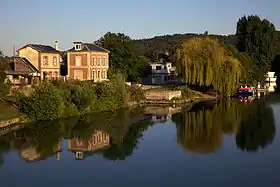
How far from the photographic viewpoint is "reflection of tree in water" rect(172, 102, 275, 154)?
1833cm

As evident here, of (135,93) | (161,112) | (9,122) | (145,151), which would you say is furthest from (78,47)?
(145,151)

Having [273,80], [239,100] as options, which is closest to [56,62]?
[239,100]

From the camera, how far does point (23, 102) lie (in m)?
22.8

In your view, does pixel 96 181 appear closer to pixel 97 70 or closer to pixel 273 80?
pixel 97 70

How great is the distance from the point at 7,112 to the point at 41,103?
191 centimetres

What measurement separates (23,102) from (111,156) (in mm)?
8673

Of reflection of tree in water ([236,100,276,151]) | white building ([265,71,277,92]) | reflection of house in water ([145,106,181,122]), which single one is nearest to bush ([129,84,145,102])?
A: reflection of house in water ([145,106,181,122])

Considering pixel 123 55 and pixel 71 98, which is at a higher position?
pixel 123 55

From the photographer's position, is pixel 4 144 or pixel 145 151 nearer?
pixel 145 151

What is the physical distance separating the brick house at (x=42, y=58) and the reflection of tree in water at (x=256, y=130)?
47.6ft

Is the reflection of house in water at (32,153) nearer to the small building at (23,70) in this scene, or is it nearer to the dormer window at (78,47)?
the small building at (23,70)

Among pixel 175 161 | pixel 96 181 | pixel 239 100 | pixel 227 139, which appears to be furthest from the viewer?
pixel 239 100

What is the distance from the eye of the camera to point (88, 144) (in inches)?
717

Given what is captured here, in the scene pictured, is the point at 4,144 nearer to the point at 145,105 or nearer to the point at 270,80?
the point at 145,105
